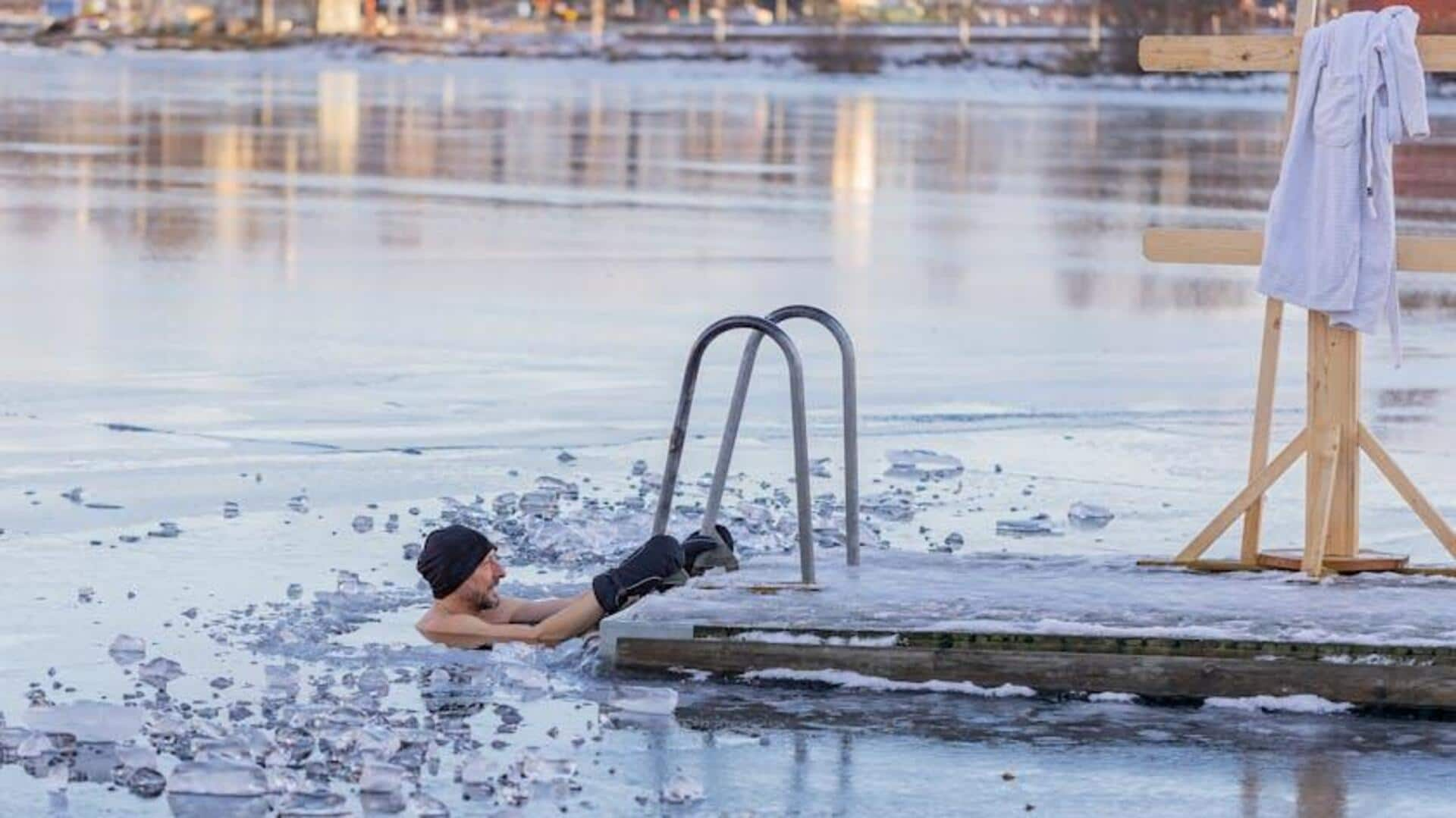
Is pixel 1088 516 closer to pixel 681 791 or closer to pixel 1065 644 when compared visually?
pixel 1065 644

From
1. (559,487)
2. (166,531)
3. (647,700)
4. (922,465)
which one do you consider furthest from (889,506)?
(647,700)

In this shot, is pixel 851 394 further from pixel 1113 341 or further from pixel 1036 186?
pixel 1036 186

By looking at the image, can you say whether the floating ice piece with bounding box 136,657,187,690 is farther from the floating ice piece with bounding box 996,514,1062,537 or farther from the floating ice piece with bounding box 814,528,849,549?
the floating ice piece with bounding box 996,514,1062,537

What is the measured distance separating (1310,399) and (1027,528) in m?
1.82

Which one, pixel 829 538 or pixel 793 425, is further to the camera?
pixel 829 538

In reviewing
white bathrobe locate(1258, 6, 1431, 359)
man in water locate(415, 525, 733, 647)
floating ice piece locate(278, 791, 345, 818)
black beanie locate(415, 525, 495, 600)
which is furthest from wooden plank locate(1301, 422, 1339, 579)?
floating ice piece locate(278, 791, 345, 818)

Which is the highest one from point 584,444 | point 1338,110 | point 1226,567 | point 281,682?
point 1338,110

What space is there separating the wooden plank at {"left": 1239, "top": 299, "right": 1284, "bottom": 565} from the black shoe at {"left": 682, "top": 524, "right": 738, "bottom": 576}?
156 cm

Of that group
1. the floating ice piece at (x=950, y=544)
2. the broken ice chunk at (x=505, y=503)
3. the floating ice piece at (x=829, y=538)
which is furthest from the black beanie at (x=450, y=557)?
the floating ice piece at (x=950, y=544)

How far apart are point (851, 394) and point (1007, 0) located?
153m

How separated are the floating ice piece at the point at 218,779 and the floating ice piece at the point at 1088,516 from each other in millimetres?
4764

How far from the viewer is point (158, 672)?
8.19 m

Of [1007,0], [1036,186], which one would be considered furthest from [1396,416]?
[1007,0]

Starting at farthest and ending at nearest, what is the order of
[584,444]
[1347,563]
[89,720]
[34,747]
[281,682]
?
[584,444]
[1347,563]
[281,682]
[89,720]
[34,747]
